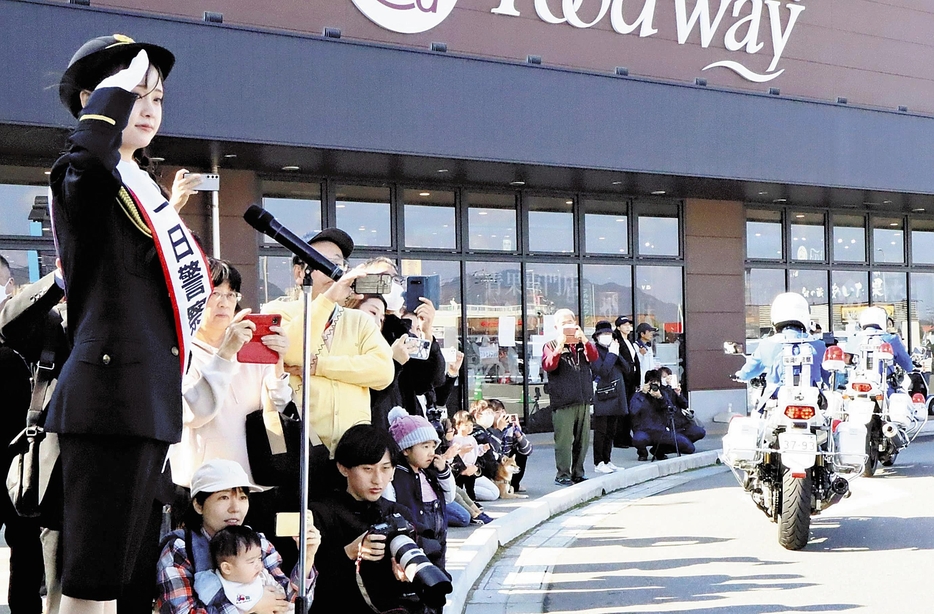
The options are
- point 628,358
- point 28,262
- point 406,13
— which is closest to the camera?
point 28,262

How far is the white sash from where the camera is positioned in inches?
105

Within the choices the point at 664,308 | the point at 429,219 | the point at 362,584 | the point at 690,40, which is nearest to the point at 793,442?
the point at 362,584

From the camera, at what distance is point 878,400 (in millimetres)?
11289

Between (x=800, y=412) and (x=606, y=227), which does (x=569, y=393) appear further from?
(x=606, y=227)

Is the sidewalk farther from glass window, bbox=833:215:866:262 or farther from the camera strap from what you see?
glass window, bbox=833:215:866:262

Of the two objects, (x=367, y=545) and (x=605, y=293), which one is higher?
(x=605, y=293)

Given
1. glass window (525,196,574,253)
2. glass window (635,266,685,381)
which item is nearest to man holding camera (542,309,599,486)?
glass window (525,196,574,253)

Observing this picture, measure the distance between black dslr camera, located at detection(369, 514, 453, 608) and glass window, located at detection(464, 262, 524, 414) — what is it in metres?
11.1

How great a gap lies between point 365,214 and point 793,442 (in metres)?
8.31

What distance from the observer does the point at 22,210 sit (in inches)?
473

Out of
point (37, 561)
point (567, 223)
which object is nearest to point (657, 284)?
point (567, 223)

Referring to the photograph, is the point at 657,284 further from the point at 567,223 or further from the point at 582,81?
the point at 582,81

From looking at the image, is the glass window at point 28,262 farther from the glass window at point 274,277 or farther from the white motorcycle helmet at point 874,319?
the white motorcycle helmet at point 874,319

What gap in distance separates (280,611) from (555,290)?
12.4m
